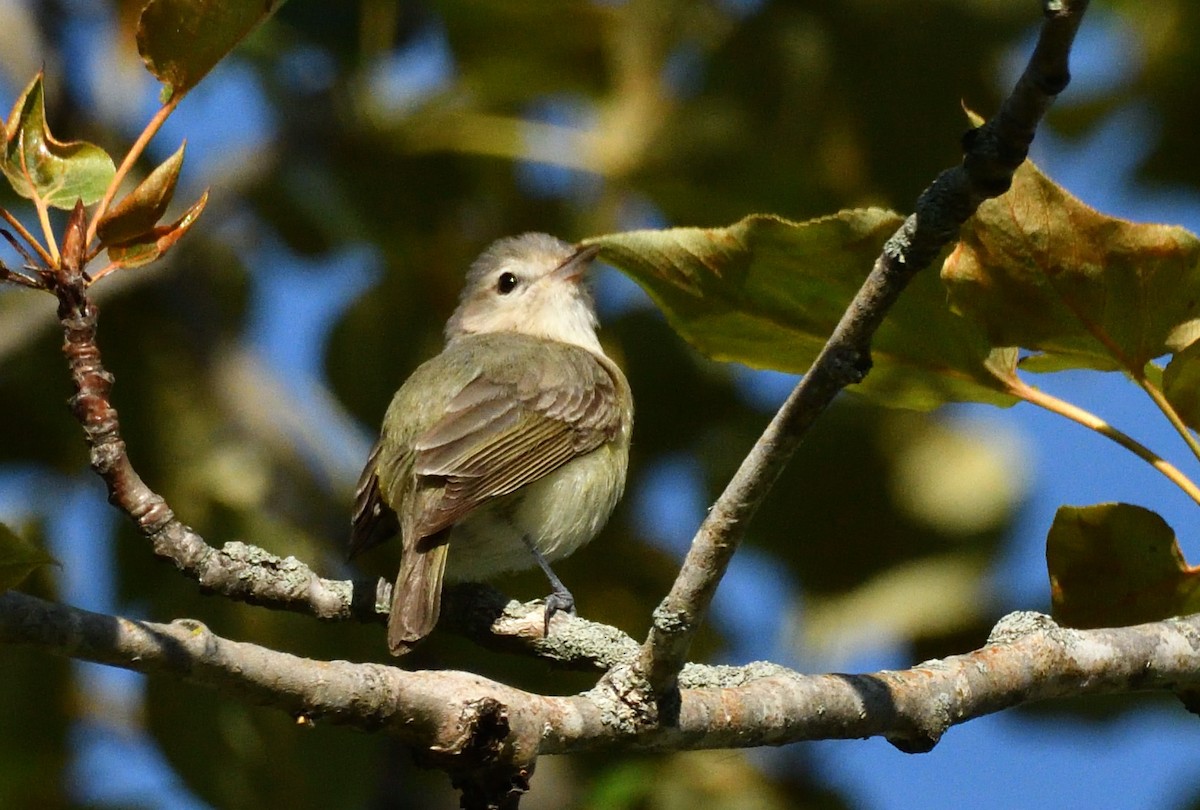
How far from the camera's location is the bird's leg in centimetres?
330

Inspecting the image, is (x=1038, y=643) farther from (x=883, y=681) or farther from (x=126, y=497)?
(x=126, y=497)

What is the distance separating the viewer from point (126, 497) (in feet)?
8.86

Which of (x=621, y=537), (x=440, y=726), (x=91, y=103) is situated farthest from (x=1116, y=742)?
(x=91, y=103)

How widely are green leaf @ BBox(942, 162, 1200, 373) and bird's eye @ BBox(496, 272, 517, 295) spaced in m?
3.66

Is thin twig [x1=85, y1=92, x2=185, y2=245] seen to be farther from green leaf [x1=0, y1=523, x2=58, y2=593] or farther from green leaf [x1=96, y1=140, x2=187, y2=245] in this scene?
green leaf [x1=0, y1=523, x2=58, y2=593]

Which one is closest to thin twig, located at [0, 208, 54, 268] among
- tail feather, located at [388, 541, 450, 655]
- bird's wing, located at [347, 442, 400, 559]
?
tail feather, located at [388, 541, 450, 655]

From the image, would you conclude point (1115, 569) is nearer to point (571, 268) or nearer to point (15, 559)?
point (15, 559)

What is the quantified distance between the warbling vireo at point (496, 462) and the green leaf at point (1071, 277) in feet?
4.84

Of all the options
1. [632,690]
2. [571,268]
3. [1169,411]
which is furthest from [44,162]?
[571,268]

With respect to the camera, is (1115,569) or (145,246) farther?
(1115,569)

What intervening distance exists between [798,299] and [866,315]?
2.17 ft

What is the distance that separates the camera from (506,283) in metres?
6.28

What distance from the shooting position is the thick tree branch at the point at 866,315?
6.07ft

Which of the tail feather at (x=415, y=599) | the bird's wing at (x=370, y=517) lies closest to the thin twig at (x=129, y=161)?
the tail feather at (x=415, y=599)
